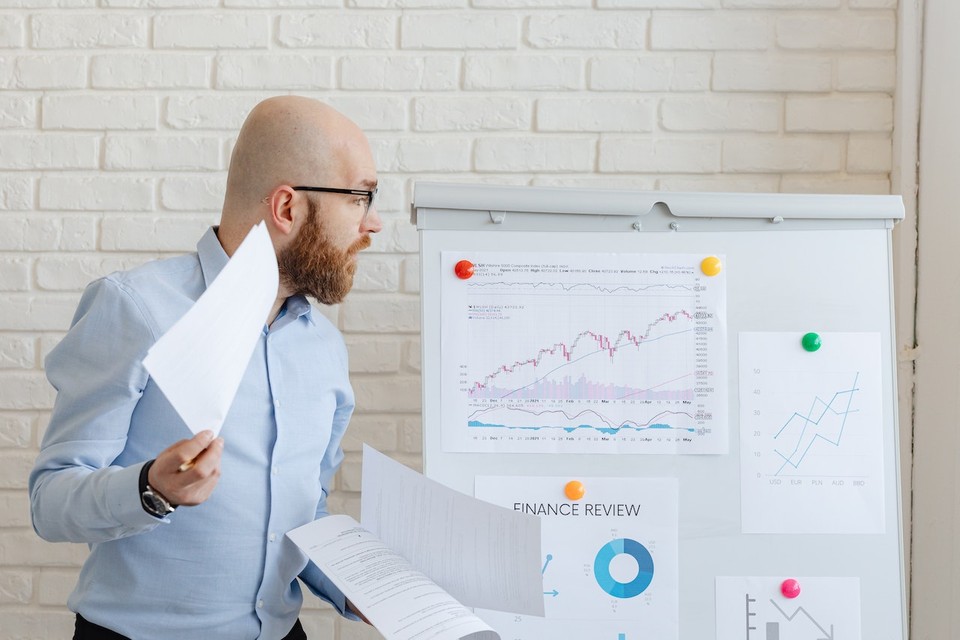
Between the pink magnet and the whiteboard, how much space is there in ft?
0.06

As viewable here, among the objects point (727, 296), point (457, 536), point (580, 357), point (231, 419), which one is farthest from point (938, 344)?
point (231, 419)

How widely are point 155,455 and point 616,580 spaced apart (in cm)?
75

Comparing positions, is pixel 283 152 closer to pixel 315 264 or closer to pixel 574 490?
pixel 315 264

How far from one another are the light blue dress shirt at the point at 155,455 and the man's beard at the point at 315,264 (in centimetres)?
7

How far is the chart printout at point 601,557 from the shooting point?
1.49m

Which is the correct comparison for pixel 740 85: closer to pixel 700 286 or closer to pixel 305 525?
pixel 700 286

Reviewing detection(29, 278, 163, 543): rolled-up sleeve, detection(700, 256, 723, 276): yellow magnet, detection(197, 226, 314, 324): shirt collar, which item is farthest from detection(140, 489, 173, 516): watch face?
detection(700, 256, 723, 276): yellow magnet

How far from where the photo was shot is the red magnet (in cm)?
153

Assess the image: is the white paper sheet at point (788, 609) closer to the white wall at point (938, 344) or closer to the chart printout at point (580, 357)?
the chart printout at point (580, 357)

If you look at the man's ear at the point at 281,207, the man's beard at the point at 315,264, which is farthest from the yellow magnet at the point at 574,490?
the man's ear at the point at 281,207

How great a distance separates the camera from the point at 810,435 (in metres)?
1.52

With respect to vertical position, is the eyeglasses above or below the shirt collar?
above

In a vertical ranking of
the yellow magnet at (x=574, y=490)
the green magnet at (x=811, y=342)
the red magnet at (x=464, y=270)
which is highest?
the red magnet at (x=464, y=270)

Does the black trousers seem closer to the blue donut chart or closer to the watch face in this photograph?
the watch face
